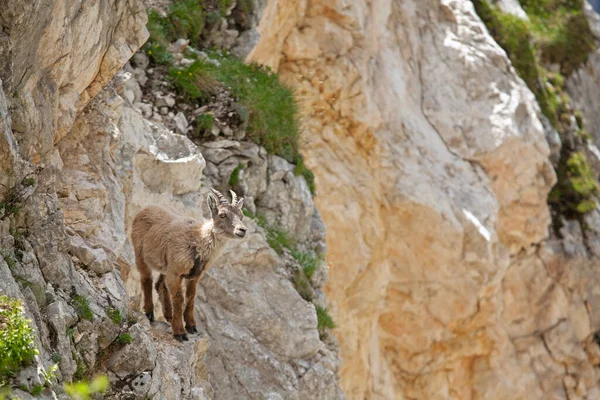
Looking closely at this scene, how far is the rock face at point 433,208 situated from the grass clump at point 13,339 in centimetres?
1203

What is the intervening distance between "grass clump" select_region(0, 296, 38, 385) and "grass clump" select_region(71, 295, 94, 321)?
53.4 inches

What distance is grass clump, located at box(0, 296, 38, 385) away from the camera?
251 inches

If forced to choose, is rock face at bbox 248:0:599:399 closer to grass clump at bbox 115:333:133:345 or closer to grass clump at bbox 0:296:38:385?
grass clump at bbox 115:333:133:345

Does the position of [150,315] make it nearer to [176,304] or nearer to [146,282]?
[146,282]

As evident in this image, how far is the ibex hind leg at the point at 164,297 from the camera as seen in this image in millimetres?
10625

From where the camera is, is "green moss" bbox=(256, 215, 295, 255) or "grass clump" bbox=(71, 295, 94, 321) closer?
"grass clump" bbox=(71, 295, 94, 321)

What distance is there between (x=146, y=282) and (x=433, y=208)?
391 inches

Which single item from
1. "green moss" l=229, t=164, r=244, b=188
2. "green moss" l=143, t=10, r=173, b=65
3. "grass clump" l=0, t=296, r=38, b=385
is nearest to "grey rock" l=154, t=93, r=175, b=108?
"green moss" l=143, t=10, r=173, b=65

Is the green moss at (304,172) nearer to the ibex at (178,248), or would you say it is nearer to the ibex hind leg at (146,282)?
the ibex at (178,248)

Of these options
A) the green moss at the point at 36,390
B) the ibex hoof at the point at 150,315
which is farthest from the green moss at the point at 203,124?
the green moss at the point at 36,390

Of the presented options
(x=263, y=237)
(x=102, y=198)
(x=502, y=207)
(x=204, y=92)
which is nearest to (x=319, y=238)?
(x=263, y=237)

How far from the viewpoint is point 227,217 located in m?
10.4

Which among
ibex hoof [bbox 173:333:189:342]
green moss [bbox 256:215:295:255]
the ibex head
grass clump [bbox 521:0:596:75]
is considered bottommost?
grass clump [bbox 521:0:596:75]

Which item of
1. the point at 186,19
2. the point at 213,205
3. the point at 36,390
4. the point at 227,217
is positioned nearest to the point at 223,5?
the point at 186,19
